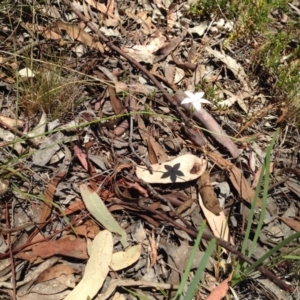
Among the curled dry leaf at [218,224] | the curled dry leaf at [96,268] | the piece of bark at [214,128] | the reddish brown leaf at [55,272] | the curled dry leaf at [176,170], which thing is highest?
the piece of bark at [214,128]

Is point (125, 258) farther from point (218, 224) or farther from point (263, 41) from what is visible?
point (263, 41)

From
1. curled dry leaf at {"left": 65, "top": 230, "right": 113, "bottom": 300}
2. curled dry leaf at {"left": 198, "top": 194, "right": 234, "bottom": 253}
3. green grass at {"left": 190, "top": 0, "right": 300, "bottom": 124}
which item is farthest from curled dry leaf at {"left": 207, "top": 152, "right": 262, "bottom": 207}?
curled dry leaf at {"left": 65, "top": 230, "right": 113, "bottom": 300}

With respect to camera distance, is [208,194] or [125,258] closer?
[125,258]

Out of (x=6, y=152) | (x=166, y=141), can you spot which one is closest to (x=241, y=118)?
(x=166, y=141)

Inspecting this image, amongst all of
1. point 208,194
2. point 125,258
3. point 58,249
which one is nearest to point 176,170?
point 208,194

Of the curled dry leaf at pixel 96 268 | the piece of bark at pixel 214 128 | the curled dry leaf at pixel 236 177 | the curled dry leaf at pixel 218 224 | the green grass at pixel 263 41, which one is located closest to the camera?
the curled dry leaf at pixel 96 268

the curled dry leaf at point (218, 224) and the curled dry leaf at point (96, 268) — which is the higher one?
the curled dry leaf at point (218, 224)

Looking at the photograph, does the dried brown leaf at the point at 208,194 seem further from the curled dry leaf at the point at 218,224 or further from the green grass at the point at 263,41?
the green grass at the point at 263,41

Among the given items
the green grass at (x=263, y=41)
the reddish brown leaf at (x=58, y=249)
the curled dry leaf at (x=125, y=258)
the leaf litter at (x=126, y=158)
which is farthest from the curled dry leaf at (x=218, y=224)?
the green grass at (x=263, y=41)

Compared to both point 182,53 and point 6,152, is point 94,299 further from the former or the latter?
point 182,53
